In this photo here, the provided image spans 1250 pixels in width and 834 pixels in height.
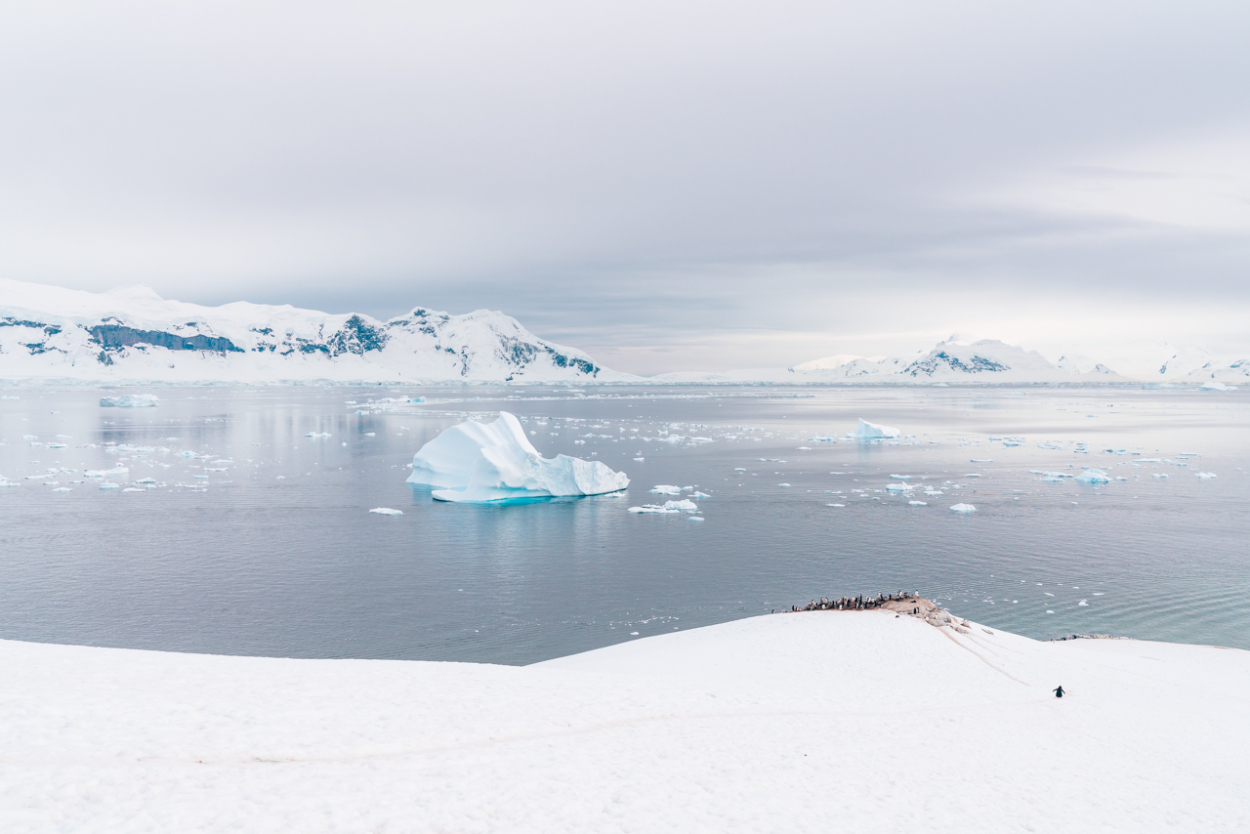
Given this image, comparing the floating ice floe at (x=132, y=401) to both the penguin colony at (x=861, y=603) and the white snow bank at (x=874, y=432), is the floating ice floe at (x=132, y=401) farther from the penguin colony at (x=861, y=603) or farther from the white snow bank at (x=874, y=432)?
the penguin colony at (x=861, y=603)

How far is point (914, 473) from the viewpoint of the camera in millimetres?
42031

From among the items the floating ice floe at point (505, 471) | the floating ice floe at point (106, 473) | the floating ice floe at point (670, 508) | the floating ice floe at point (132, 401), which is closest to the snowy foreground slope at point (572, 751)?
the floating ice floe at point (670, 508)

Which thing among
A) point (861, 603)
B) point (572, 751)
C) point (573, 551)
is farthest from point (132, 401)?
point (572, 751)

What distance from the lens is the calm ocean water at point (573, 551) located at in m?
17.5

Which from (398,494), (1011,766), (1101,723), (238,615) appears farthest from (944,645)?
(398,494)

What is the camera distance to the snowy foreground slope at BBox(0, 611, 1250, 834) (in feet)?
17.9

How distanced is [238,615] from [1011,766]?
54.2 ft

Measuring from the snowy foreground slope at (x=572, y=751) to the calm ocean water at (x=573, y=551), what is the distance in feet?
22.5

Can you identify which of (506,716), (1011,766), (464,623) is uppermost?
(506,716)

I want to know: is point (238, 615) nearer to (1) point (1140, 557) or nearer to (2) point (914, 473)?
(1) point (1140, 557)

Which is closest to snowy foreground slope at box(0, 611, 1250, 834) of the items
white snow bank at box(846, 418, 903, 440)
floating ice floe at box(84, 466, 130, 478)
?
floating ice floe at box(84, 466, 130, 478)

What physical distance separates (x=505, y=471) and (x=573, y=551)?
33.6 feet

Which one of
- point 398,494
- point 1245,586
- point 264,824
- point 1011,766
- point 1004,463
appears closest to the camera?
point 264,824

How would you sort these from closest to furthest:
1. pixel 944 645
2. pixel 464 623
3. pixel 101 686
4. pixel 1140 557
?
pixel 101 686, pixel 944 645, pixel 464 623, pixel 1140 557
